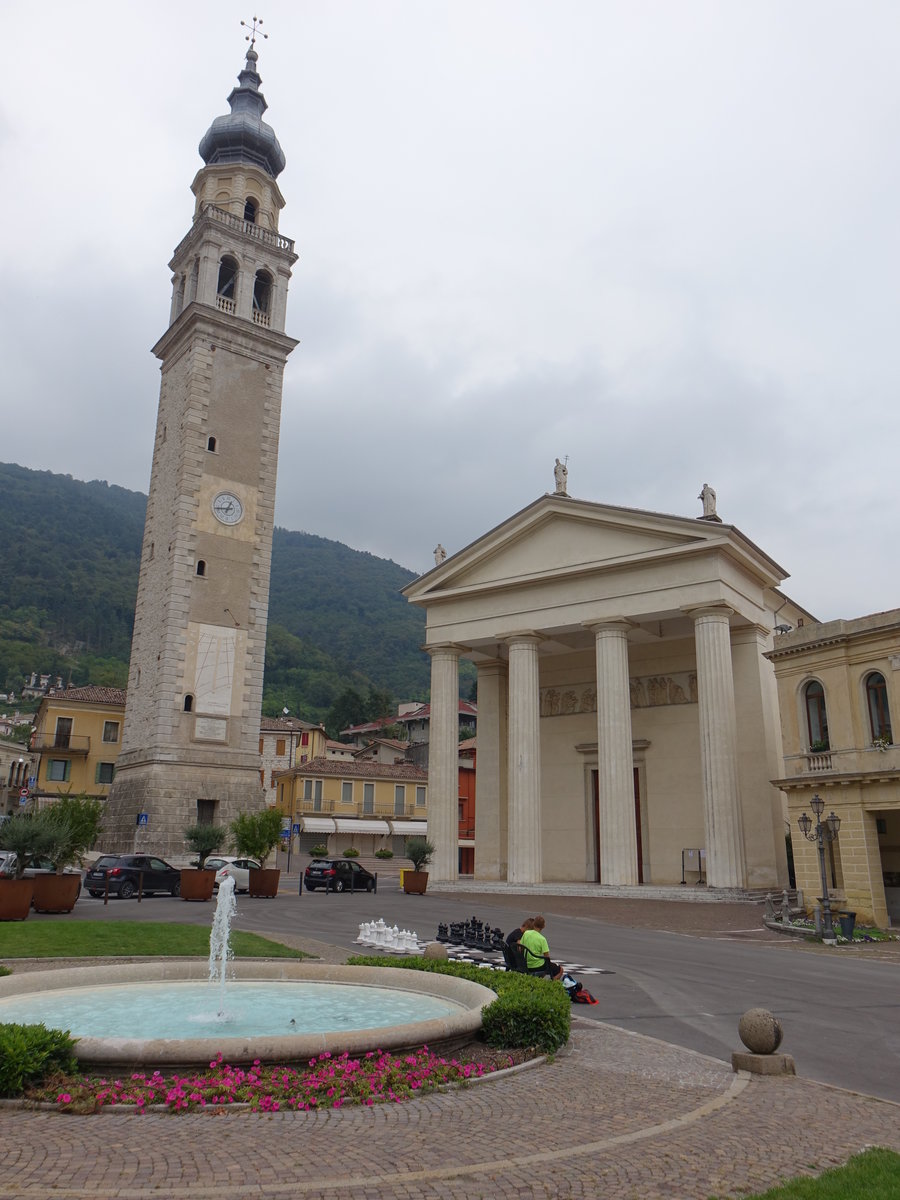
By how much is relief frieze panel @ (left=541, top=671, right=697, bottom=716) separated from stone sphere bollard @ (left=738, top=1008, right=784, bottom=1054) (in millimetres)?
29691

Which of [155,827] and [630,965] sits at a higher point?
[155,827]

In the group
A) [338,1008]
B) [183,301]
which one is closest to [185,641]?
[183,301]

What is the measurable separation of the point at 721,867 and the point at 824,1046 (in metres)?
20.7

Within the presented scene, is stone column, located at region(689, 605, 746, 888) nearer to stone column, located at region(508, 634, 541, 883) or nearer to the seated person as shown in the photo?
stone column, located at region(508, 634, 541, 883)

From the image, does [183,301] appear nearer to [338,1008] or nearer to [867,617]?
[867,617]

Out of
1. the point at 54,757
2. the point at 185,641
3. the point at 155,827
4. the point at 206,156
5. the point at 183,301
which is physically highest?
the point at 206,156

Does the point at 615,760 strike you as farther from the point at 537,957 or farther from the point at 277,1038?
the point at 277,1038

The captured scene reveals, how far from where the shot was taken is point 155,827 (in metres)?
37.3

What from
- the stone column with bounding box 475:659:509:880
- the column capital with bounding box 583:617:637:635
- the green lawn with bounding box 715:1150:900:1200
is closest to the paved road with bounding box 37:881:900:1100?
the green lawn with bounding box 715:1150:900:1200

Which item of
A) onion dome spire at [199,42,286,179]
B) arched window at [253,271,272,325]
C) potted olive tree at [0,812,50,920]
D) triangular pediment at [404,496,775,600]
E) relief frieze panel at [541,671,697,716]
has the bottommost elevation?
potted olive tree at [0,812,50,920]

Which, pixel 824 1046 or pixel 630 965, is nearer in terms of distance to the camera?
pixel 824 1046

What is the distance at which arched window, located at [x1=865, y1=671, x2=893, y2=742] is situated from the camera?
83.0 ft

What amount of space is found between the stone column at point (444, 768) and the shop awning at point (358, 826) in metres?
25.4

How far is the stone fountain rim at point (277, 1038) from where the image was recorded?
746 cm
